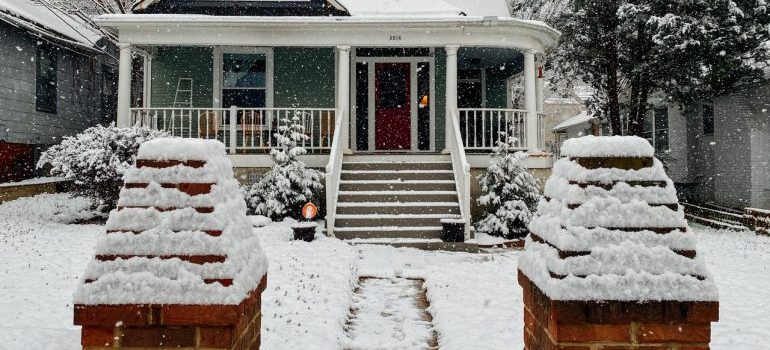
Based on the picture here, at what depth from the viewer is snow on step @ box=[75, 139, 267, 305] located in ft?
5.35

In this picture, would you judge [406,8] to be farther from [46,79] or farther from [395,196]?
[46,79]

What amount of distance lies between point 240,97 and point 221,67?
2.72 feet

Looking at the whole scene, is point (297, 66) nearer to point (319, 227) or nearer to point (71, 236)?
point (319, 227)

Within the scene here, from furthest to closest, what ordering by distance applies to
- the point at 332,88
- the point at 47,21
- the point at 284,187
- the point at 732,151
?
the point at 47,21 < the point at 732,151 < the point at 332,88 < the point at 284,187

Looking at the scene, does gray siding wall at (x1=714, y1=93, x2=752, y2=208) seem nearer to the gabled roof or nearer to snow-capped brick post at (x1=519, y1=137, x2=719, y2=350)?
the gabled roof

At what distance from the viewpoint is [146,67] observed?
1293 centimetres

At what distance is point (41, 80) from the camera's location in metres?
14.8

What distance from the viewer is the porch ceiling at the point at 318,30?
10727 mm

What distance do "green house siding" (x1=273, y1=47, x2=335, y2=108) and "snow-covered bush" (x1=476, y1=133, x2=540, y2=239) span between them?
4886 mm

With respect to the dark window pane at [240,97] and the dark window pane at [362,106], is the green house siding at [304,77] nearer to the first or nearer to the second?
the dark window pane at [240,97]

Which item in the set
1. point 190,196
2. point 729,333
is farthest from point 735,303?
point 190,196

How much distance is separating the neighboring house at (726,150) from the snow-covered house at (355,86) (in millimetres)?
5150

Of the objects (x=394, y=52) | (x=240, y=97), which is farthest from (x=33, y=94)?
(x=394, y=52)

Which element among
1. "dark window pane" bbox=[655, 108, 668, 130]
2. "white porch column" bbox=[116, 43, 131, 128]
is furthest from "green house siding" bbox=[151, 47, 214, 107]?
"dark window pane" bbox=[655, 108, 668, 130]
